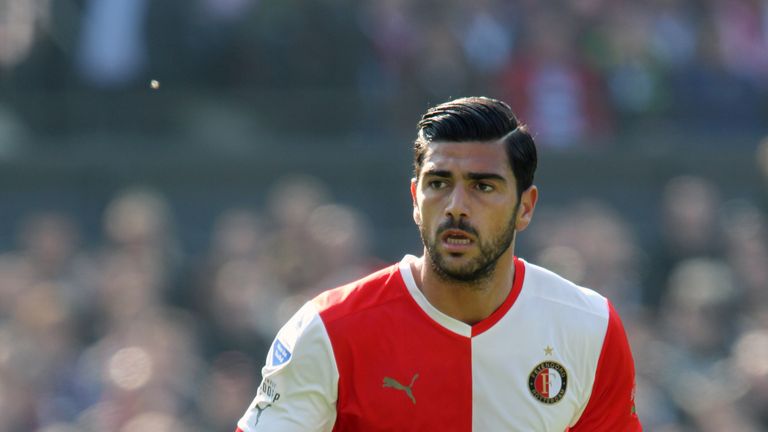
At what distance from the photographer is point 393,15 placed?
1262cm

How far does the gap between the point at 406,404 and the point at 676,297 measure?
5.96 meters

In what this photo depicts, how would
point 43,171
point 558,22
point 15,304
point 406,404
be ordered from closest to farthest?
point 406,404 → point 15,304 → point 43,171 → point 558,22

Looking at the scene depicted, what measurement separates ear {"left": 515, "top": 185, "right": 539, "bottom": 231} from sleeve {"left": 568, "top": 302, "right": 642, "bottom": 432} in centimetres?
45

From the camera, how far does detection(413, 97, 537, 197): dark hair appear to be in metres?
5.09

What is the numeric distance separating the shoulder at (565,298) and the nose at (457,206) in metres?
0.52

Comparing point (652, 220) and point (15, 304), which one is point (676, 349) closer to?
point (652, 220)

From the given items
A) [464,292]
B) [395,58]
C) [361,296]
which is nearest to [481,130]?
[464,292]

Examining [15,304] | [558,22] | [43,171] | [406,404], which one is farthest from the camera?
[558,22]

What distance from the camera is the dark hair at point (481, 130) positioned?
16.7 feet

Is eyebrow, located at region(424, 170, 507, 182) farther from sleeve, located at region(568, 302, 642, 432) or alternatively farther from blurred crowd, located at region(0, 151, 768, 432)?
blurred crowd, located at region(0, 151, 768, 432)

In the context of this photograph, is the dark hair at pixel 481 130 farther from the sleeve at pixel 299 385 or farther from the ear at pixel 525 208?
the sleeve at pixel 299 385

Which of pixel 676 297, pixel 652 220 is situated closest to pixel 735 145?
pixel 652 220

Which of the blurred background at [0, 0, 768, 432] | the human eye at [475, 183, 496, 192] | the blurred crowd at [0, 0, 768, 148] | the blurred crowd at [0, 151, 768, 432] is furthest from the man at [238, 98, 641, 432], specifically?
the blurred crowd at [0, 0, 768, 148]

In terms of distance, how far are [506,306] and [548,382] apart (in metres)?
0.29
